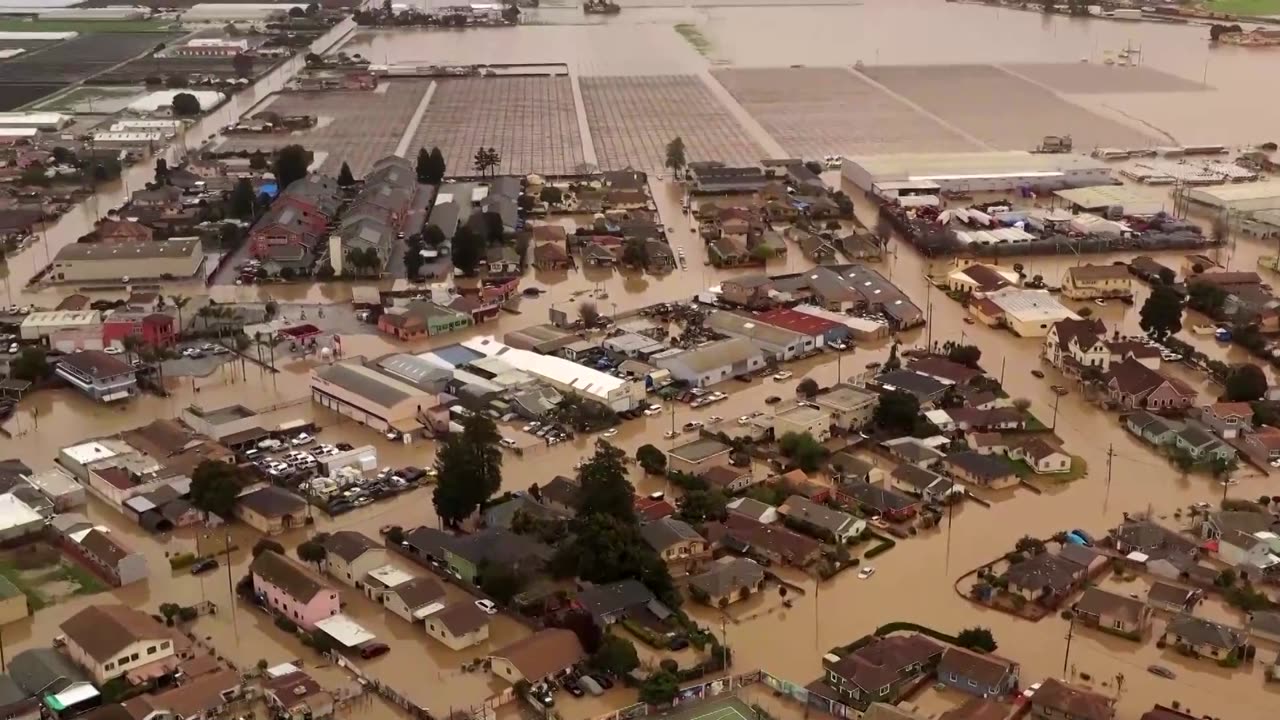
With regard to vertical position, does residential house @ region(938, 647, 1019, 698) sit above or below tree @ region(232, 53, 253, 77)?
below

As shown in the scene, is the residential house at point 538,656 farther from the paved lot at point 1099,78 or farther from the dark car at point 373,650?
the paved lot at point 1099,78

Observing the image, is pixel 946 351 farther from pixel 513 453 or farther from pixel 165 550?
pixel 165 550

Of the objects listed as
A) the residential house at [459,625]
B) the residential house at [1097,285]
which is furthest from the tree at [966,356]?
the residential house at [459,625]

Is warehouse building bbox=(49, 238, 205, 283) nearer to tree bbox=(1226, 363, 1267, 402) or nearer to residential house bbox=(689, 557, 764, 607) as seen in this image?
residential house bbox=(689, 557, 764, 607)

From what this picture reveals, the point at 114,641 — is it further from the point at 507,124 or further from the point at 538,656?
the point at 507,124

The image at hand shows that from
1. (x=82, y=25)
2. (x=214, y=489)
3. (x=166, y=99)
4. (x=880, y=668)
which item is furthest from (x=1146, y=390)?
(x=82, y=25)

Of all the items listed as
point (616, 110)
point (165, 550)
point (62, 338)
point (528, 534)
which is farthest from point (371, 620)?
point (616, 110)

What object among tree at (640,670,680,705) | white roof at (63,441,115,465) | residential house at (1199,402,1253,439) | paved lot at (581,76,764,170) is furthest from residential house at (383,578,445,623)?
paved lot at (581,76,764,170)
